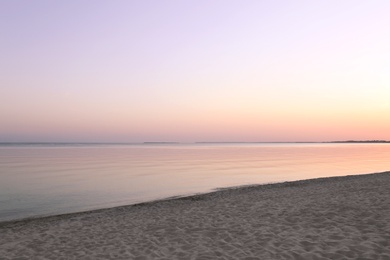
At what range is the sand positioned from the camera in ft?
30.1

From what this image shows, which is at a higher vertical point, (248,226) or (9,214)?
(248,226)

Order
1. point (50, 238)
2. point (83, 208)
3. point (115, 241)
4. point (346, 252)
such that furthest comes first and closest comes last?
point (83, 208) < point (50, 238) < point (115, 241) < point (346, 252)

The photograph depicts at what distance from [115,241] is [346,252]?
694cm

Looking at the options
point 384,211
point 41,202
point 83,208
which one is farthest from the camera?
point 41,202

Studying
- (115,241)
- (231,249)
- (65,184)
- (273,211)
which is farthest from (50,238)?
(65,184)

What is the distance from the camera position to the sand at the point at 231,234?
9164 mm

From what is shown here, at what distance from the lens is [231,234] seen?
36.1 ft

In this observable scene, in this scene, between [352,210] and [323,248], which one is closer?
[323,248]

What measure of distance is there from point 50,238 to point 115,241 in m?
2.62

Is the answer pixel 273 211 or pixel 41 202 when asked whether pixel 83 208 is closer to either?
pixel 41 202

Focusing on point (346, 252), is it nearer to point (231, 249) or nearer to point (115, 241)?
point (231, 249)

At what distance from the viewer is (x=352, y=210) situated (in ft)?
43.6

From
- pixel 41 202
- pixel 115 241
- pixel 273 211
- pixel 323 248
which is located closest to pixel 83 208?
pixel 41 202

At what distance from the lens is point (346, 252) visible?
8.70 m
